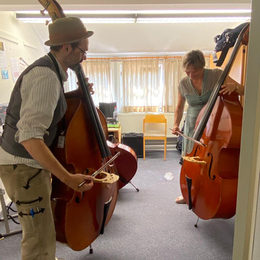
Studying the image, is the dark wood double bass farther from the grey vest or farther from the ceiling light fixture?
the ceiling light fixture

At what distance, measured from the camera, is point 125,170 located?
2.45 metres

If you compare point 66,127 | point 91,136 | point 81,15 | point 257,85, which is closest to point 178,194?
point 91,136

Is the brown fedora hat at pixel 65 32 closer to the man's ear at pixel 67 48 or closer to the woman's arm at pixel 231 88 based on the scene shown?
the man's ear at pixel 67 48

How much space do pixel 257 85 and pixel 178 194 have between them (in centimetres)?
224

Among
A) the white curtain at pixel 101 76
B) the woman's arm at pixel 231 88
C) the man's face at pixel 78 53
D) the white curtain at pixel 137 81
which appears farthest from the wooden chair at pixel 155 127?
the man's face at pixel 78 53

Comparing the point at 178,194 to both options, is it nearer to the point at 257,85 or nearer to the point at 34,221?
the point at 34,221

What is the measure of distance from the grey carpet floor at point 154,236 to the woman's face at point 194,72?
136 cm

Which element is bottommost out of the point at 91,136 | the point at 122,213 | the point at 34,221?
the point at 122,213

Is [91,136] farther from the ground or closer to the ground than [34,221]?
farther from the ground

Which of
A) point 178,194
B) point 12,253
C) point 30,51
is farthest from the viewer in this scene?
point 30,51

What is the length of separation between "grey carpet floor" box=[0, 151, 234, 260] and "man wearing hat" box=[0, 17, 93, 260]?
31.1 inches

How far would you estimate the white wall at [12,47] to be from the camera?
7.65 feet

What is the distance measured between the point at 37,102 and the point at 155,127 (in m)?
3.63

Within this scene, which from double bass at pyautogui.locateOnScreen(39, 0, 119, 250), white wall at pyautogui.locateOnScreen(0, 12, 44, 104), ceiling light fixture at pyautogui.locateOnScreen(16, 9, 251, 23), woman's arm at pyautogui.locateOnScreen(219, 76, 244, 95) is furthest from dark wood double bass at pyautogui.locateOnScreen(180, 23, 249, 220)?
white wall at pyautogui.locateOnScreen(0, 12, 44, 104)
